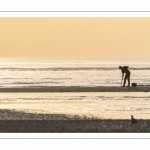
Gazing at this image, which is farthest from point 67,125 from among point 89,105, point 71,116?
point 89,105

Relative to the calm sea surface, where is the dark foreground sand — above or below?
below

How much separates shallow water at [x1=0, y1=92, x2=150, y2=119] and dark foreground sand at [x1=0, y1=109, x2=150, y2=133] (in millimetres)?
1609

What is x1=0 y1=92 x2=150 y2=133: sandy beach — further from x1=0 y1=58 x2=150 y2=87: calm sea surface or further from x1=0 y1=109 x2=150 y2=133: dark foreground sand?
x1=0 y1=58 x2=150 y2=87: calm sea surface

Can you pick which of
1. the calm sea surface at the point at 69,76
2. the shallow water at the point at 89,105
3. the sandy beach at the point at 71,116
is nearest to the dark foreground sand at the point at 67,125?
the sandy beach at the point at 71,116

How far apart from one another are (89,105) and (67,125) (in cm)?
704

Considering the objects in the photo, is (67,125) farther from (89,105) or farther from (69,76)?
(69,76)

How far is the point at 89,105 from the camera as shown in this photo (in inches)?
917

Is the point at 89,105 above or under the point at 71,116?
above

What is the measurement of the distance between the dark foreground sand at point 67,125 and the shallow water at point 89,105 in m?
1.61

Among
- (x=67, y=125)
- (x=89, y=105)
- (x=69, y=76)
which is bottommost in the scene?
(x=67, y=125)

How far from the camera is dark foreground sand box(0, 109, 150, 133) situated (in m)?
15.4

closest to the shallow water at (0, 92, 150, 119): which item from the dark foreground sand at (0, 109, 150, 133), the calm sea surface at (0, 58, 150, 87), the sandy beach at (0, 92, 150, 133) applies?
the sandy beach at (0, 92, 150, 133)
